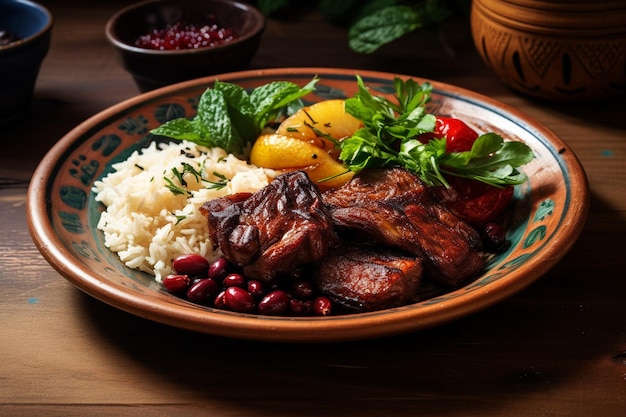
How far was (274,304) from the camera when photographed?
239cm

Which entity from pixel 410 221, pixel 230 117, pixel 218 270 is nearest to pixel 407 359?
pixel 410 221

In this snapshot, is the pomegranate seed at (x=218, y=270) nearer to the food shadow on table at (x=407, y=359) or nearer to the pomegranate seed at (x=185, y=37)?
the food shadow on table at (x=407, y=359)

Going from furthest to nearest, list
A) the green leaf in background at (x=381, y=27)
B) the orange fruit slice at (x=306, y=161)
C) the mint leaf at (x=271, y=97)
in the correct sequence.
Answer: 1. the green leaf in background at (x=381, y=27)
2. the mint leaf at (x=271, y=97)
3. the orange fruit slice at (x=306, y=161)

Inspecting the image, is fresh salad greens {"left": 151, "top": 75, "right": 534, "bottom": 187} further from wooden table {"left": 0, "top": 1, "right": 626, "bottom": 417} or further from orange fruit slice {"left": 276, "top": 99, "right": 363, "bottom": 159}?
wooden table {"left": 0, "top": 1, "right": 626, "bottom": 417}

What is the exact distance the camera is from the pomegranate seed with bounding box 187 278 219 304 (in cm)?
246

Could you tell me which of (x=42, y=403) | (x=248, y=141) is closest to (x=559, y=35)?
(x=248, y=141)

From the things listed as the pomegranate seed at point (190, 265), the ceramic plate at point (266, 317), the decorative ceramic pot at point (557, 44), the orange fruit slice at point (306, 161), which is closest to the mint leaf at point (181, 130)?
the ceramic plate at point (266, 317)

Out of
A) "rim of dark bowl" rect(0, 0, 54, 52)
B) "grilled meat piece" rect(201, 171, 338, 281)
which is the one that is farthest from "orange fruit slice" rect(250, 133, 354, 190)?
"rim of dark bowl" rect(0, 0, 54, 52)

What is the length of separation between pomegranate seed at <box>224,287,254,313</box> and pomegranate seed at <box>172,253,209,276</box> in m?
0.21

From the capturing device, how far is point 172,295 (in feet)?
8.25

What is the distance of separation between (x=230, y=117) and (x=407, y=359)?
1342 mm

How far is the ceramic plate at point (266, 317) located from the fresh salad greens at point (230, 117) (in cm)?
27

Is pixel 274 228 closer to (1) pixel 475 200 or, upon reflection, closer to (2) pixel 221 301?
(2) pixel 221 301

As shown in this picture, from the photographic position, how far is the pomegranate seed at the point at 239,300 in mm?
2383
